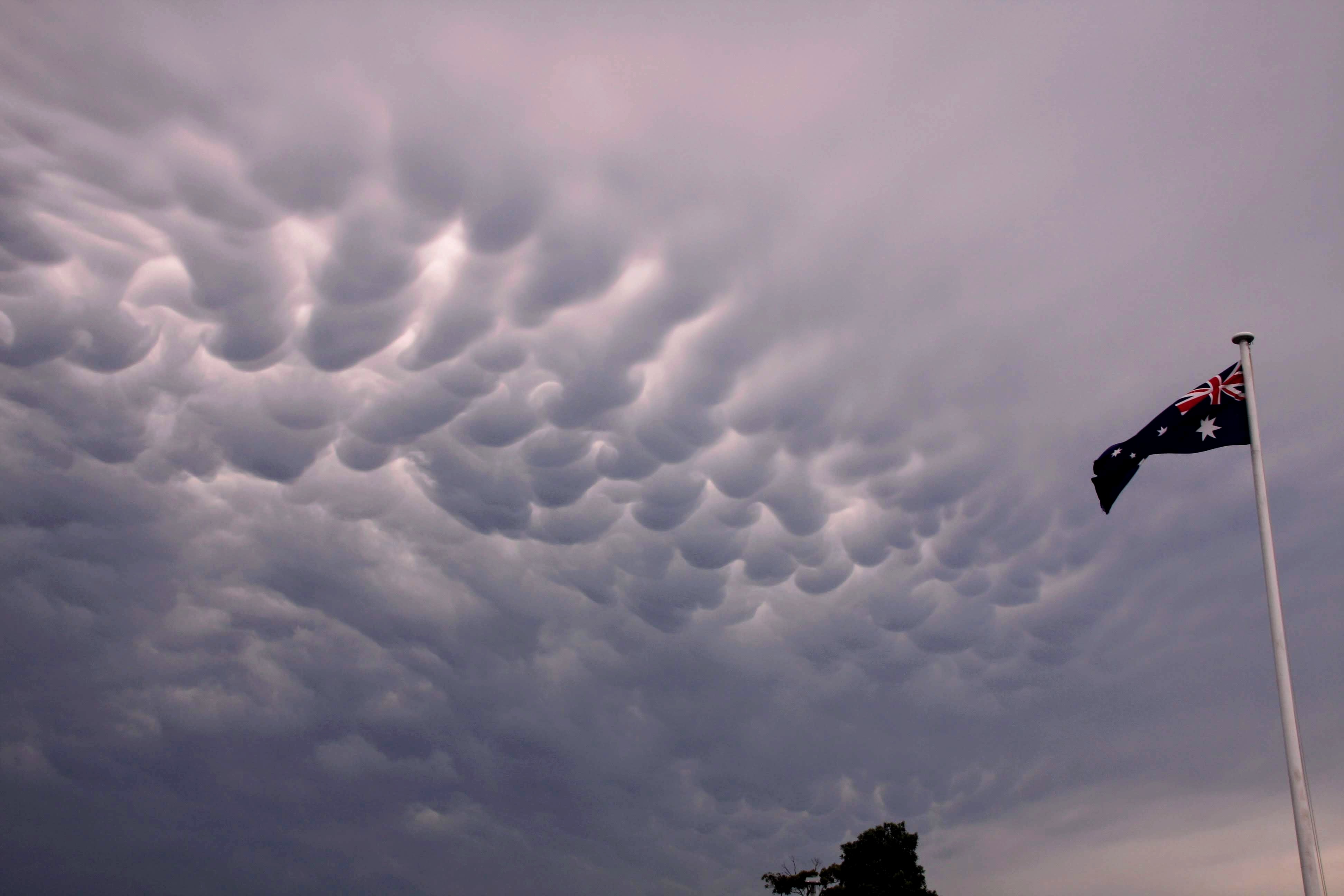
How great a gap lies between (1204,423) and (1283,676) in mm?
5541

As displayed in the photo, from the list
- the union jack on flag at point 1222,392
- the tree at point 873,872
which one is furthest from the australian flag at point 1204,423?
the tree at point 873,872

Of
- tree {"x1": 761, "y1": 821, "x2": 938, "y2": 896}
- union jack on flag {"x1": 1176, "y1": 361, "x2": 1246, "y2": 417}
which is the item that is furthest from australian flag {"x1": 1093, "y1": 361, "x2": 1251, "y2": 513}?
tree {"x1": 761, "y1": 821, "x2": 938, "y2": 896}

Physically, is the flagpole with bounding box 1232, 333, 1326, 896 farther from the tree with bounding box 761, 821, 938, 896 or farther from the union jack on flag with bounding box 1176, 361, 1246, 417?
the tree with bounding box 761, 821, 938, 896

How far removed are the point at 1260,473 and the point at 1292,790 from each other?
19.9 feet

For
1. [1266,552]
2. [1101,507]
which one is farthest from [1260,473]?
[1101,507]

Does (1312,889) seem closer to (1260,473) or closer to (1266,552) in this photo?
(1266,552)

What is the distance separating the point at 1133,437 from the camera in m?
21.8

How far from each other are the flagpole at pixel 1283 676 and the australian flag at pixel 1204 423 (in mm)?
336

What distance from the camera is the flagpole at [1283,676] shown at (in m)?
16.9

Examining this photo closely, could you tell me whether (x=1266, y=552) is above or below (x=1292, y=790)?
above

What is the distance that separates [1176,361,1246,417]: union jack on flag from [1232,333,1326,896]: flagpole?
Answer: 35cm

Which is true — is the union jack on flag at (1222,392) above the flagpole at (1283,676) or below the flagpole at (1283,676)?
above

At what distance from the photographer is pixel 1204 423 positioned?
68.7 feet

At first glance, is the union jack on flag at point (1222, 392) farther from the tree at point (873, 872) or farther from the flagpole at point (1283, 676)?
the tree at point (873, 872)
